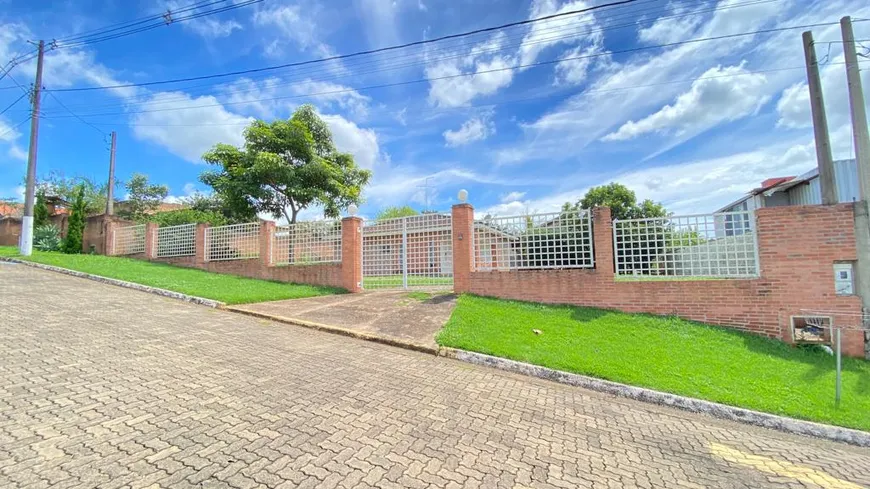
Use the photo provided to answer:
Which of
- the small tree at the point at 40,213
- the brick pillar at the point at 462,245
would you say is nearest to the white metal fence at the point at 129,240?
the small tree at the point at 40,213

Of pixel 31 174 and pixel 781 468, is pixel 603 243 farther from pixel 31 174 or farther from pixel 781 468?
pixel 31 174

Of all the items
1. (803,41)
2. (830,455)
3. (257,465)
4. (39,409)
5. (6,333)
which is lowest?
(830,455)

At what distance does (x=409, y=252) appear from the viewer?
10.1m

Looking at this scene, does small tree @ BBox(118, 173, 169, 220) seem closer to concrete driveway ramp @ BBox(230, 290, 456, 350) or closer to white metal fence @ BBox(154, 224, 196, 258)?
white metal fence @ BBox(154, 224, 196, 258)

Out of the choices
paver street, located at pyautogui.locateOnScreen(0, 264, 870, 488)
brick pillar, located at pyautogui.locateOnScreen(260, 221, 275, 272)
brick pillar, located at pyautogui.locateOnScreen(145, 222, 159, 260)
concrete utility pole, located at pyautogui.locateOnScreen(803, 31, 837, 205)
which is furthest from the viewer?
brick pillar, located at pyautogui.locateOnScreen(145, 222, 159, 260)

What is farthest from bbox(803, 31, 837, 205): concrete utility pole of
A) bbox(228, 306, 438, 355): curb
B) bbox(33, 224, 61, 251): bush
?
bbox(33, 224, 61, 251): bush

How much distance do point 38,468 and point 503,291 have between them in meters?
7.29

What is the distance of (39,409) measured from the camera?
2.84 meters

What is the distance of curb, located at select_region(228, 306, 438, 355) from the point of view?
568 centimetres

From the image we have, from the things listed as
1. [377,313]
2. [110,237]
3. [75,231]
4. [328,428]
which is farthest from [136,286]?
[75,231]

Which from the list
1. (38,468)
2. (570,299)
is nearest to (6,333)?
(38,468)

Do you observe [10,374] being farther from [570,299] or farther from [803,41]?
[803,41]

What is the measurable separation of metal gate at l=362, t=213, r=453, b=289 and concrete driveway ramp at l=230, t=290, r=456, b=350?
0.76 m

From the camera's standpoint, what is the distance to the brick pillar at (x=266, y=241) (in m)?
11.8
